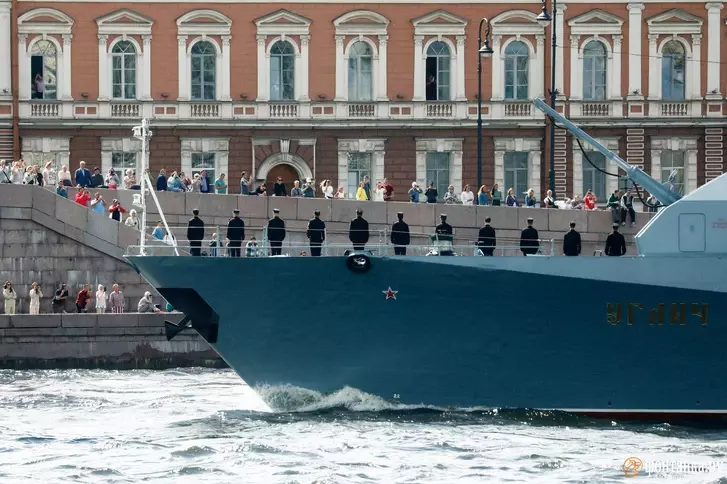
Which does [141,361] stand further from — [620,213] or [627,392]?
[627,392]

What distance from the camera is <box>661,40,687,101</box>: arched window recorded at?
5997 cm

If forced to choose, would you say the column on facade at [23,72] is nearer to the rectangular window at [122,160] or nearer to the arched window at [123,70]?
the arched window at [123,70]

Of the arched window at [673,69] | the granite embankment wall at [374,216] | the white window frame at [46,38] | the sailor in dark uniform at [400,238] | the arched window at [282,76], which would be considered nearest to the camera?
the sailor in dark uniform at [400,238]

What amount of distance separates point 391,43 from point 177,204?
16.3 meters

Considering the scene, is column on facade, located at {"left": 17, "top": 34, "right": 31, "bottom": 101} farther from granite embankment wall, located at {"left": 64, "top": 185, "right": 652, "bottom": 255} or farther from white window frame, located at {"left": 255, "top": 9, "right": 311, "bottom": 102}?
granite embankment wall, located at {"left": 64, "top": 185, "right": 652, "bottom": 255}

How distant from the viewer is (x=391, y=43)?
5944 centimetres

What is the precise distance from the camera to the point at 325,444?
28062 mm

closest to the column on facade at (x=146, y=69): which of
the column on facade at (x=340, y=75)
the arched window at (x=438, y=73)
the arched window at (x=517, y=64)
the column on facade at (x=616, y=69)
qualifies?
the column on facade at (x=340, y=75)

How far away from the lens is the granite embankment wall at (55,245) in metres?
44.9

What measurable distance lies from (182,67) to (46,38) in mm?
4609

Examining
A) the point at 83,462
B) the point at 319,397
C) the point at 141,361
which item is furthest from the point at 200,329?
the point at 141,361

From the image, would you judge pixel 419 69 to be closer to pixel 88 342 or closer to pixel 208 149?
pixel 208 149

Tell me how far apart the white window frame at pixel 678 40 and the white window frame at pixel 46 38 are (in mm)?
19583

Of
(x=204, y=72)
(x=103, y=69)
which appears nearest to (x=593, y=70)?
(x=204, y=72)
